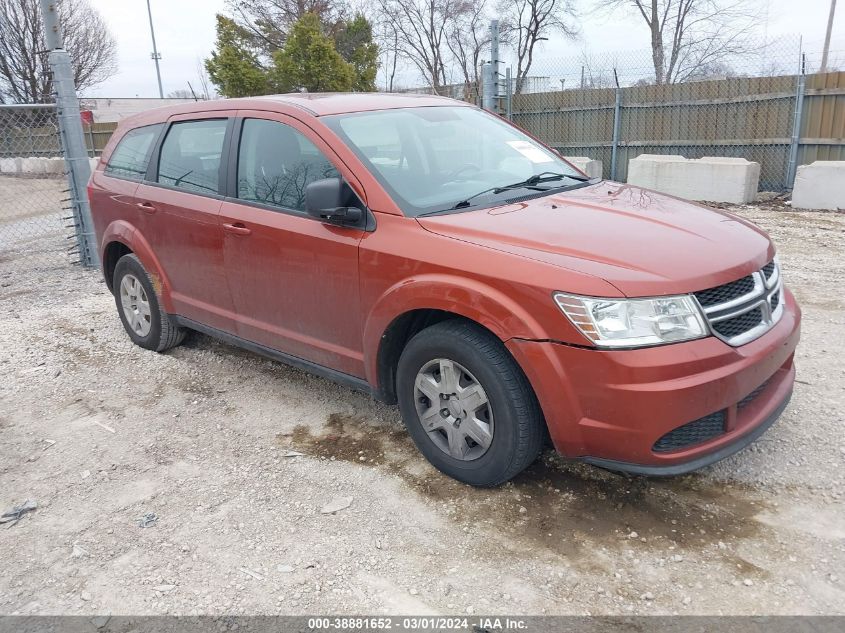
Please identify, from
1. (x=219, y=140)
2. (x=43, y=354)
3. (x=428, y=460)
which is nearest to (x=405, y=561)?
(x=428, y=460)

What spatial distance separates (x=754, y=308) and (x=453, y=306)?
4.22 ft

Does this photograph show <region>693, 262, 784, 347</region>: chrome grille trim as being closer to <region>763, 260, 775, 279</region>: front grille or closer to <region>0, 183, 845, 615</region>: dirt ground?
<region>763, 260, 775, 279</region>: front grille

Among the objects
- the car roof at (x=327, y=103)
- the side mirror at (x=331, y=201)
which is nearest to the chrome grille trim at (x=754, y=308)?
the side mirror at (x=331, y=201)

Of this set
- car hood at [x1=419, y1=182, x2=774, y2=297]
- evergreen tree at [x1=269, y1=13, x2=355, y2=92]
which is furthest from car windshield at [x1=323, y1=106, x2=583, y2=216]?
evergreen tree at [x1=269, y1=13, x2=355, y2=92]

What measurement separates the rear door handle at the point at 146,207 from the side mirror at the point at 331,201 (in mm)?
1806

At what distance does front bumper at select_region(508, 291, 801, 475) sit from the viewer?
8.64 ft

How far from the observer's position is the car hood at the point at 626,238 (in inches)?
108

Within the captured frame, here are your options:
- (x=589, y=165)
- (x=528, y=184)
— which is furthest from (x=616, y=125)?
(x=528, y=184)

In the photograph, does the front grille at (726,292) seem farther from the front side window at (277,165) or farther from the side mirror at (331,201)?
the front side window at (277,165)

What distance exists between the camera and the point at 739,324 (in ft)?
9.49

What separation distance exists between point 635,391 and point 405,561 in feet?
3.79

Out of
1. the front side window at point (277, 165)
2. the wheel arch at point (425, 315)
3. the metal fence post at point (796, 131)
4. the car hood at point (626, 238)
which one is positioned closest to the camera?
the car hood at point (626, 238)

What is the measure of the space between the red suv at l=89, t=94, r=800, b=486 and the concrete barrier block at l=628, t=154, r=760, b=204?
8233 millimetres

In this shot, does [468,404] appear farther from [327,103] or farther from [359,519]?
[327,103]
